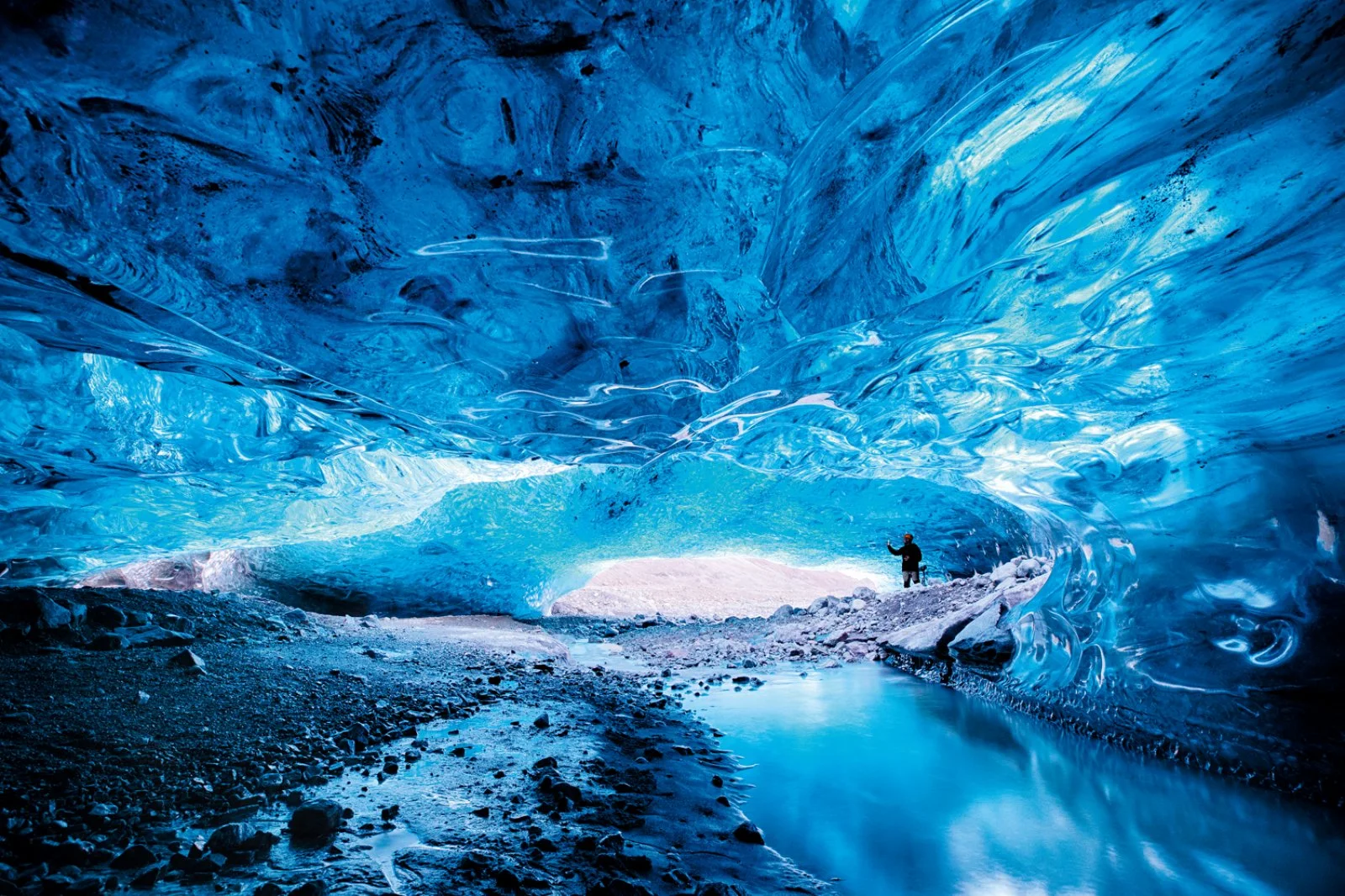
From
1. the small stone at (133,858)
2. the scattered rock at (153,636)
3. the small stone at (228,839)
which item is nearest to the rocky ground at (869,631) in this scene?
the scattered rock at (153,636)

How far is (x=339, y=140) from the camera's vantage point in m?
2.83

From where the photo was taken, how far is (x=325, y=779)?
2.71m

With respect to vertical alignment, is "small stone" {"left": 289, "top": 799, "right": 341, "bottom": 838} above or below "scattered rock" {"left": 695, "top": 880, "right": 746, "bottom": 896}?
below

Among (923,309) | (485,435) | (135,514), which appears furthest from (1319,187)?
(135,514)

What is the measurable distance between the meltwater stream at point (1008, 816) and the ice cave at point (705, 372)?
3 cm

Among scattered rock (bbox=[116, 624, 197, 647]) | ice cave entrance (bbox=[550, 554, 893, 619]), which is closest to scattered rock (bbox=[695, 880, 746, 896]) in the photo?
scattered rock (bbox=[116, 624, 197, 647])

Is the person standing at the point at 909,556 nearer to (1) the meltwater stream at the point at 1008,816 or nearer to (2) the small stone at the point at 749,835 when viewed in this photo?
(1) the meltwater stream at the point at 1008,816

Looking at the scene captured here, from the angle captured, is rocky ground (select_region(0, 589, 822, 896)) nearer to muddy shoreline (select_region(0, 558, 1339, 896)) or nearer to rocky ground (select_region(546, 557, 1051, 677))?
muddy shoreline (select_region(0, 558, 1339, 896))

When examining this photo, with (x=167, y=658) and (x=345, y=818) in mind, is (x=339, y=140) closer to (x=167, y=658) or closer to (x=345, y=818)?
(x=345, y=818)

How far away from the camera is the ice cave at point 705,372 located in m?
2.27

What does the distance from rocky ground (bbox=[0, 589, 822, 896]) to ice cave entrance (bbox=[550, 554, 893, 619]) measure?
14838 millimetres

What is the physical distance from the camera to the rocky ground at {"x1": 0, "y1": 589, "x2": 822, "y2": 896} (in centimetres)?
188

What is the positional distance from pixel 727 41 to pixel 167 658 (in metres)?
5.63

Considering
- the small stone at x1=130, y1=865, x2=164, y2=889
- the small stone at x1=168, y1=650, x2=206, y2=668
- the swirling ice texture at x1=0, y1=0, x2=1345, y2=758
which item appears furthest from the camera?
the small stone at x1=168, y1=650, x2=206, y2=668
